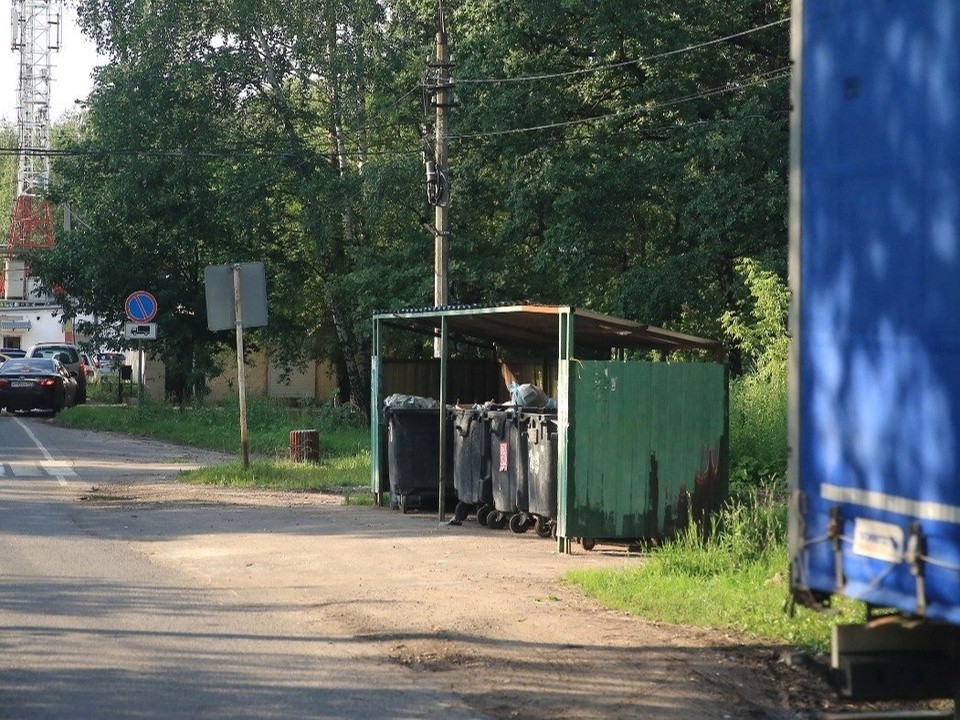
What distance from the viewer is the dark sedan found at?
37156 mm

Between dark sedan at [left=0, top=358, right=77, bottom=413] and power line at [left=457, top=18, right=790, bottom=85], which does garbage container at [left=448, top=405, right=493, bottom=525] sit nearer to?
power line at [left=457, top=18, right=790, bottom=85]

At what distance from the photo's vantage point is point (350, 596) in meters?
10.4

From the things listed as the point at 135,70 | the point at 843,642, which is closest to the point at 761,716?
the point at 843,642

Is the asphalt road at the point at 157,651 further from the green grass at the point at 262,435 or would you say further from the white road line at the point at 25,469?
the white road line at the point at 25,469

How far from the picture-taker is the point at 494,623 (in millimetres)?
9289

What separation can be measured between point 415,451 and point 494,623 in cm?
687

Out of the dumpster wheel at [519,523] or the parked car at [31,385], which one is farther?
the parked car at [31,385]

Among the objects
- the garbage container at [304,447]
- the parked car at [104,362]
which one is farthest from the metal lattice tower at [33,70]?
the garbage container at [304,447]

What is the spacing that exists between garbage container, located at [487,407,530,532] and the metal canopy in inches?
42.4

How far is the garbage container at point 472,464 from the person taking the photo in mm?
14852

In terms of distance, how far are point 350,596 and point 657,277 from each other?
64.3 ft

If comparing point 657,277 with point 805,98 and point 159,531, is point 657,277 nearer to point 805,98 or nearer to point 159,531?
point 159,531

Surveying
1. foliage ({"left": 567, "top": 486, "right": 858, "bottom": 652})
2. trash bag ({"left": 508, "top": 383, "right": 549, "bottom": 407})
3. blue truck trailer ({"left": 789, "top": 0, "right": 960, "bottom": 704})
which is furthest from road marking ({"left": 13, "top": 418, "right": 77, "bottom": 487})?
blue truck trailer ({"left": 789, "top": 0, "right": 960, "bottom": 704})

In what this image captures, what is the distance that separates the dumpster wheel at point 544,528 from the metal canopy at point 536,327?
1.88 metres
